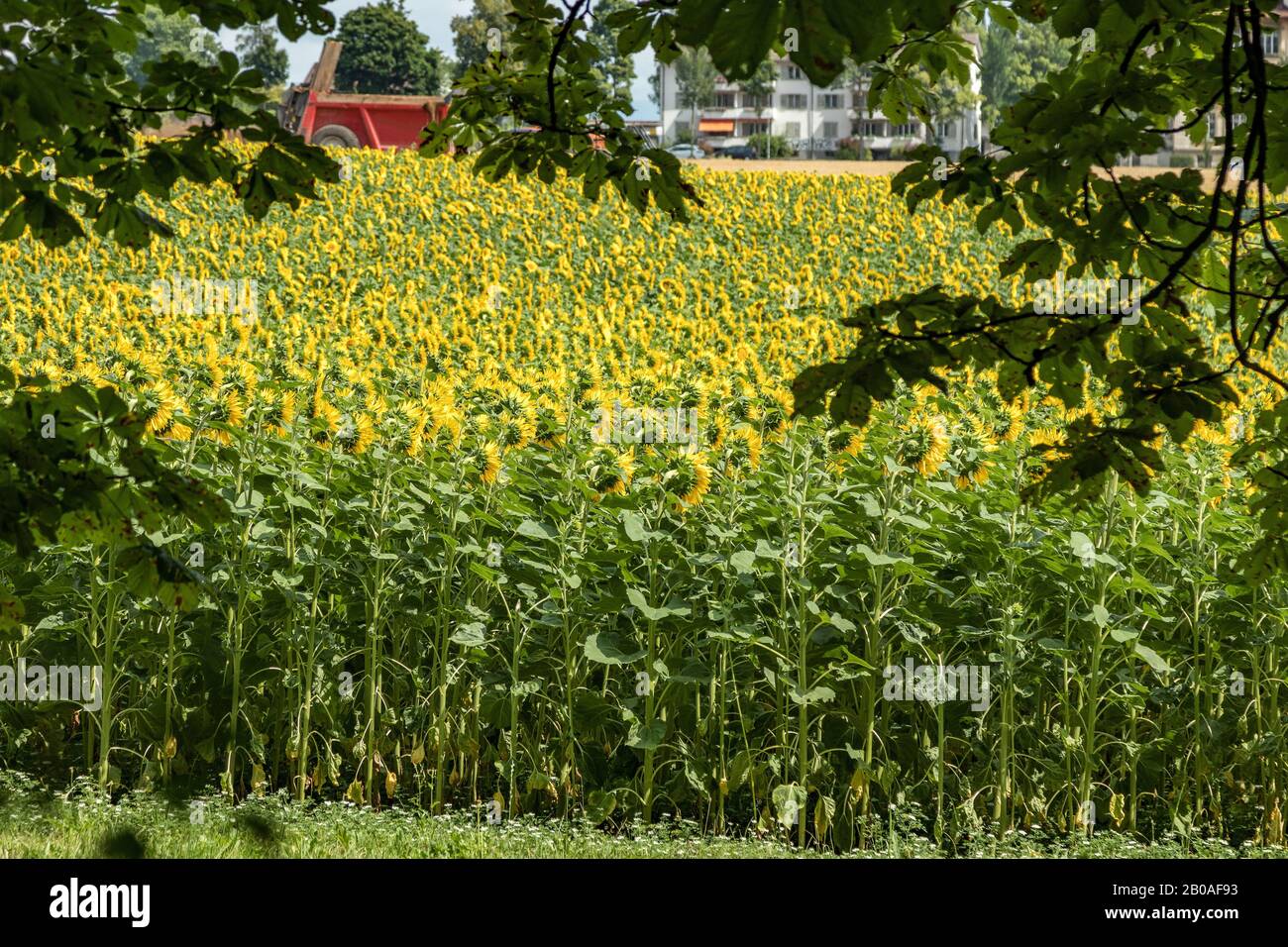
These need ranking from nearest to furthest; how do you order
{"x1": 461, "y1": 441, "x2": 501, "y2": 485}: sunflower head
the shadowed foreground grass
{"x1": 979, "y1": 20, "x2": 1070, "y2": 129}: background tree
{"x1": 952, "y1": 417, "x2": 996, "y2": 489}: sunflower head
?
the shadowed foreground grass
{"x1": 461, "y1": 441, "x2": 501, "y2": 485}: sunflower head
{"x1": 952, "y1": 417, "x2": 996, "y2": 489}: sunflower head
{"x1": 979, "y1": 20, "x2": 1070, "y2": 129}: background tree

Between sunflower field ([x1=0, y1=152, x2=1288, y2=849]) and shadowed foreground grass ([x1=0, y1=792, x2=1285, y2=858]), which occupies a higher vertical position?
sunflower field ([x1=0, y1=152, x2=1288, y2=849])

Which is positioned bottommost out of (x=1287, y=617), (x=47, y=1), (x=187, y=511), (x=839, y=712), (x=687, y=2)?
(x=839, y=712)

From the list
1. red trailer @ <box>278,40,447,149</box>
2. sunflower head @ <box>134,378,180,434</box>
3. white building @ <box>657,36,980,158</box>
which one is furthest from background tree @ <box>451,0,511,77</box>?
sunflower head @ <box>134,378,180,434</box>

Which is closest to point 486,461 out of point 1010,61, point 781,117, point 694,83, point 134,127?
point 134,127

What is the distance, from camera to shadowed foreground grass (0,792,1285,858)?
15.2 feet

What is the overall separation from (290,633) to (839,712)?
7.05 ft

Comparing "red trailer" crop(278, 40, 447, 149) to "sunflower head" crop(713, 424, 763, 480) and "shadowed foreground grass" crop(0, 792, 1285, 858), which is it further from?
"shadowed foreground grass" crop(0, 792, 1285, 858)

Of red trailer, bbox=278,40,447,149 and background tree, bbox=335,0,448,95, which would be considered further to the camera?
background tree, bbox=335,0,448,95

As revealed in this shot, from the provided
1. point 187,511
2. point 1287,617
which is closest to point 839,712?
point 1287,617

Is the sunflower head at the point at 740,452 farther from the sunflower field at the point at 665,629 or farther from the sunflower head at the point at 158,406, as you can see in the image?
the sunflower head at the point at 158,406

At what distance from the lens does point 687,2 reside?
204cm

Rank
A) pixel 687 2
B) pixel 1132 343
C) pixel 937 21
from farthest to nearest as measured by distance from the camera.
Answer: pixel 1132 343 → pixel 937 21 → pixel 687 2

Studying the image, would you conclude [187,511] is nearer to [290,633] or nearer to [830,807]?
[290,633]
